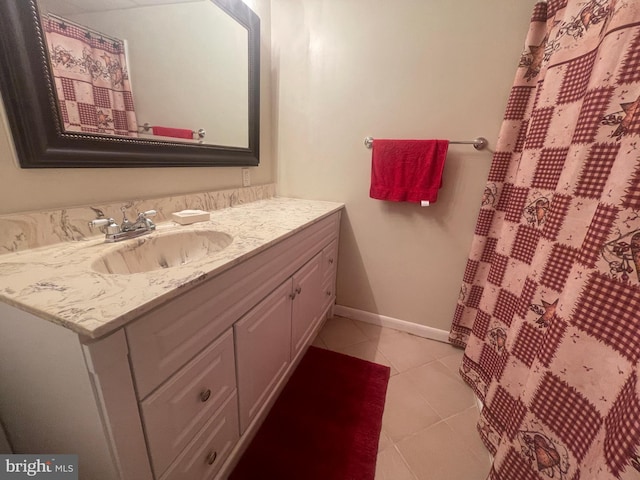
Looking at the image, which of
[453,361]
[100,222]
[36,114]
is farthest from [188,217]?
[453,361]

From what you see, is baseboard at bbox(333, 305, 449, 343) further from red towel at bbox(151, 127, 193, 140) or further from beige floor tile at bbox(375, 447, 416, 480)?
red towel at bbox(151, 127, 193, 140)

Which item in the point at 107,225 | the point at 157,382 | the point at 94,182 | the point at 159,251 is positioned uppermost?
the point at 94,182

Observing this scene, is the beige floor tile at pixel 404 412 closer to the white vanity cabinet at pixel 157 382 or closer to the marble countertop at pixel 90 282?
the white vanity cabinet at pixel 157 382

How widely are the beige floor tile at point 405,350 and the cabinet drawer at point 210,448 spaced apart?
952mm

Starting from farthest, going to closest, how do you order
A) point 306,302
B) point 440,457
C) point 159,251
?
point 306,302 → point 440,457 → point 159,251

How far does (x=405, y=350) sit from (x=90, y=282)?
156cm

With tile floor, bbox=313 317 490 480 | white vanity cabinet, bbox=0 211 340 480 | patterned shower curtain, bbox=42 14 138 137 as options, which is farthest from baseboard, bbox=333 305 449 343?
patterned shower curtain, bbox=42 14 138 137

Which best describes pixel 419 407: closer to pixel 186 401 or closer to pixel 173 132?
pixel 186 401

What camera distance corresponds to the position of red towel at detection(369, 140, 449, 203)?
52.2 inches

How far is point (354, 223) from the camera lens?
65.1 inches

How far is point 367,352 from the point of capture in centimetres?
154

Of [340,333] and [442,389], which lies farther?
[340,333]

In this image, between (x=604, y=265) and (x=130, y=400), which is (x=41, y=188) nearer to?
(x=130, y=400)

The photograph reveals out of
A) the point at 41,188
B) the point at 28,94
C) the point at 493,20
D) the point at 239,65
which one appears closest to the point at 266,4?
the point at 239,65
